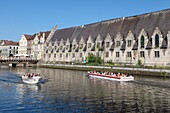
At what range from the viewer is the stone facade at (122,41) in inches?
2510

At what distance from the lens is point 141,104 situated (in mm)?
25250

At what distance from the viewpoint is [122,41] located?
74.2m

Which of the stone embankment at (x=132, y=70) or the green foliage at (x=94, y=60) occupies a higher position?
the green foliage at (x=94, y=60)

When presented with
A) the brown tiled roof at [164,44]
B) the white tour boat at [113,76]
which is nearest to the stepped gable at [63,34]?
the brown tiled roof at [164,44]

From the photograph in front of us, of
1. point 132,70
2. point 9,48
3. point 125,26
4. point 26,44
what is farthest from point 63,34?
point 132,70

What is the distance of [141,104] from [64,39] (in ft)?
270

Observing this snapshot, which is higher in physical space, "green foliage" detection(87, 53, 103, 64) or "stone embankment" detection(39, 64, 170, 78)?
"green foliage" detection(87, 53, 103, 64)

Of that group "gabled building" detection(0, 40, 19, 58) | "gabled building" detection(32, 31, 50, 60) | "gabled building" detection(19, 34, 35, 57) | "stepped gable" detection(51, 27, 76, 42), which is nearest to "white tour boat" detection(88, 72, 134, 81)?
"stepped gable" detection(51, 27, 76, 42)

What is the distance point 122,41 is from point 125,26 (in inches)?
280

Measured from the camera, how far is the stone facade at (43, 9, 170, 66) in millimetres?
63750

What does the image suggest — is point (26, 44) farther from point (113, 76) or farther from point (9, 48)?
point (113, 76)

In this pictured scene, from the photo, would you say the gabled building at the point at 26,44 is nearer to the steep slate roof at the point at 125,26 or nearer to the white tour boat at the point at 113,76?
the steep slate roof at the point at 125,26

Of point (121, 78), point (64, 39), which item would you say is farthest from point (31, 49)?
point (121, 78)

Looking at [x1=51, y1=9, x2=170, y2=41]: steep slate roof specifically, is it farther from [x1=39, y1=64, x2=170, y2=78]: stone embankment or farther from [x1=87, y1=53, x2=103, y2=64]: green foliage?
[x1=39, y1=64, x2=170, y2=78]: stone embankment
